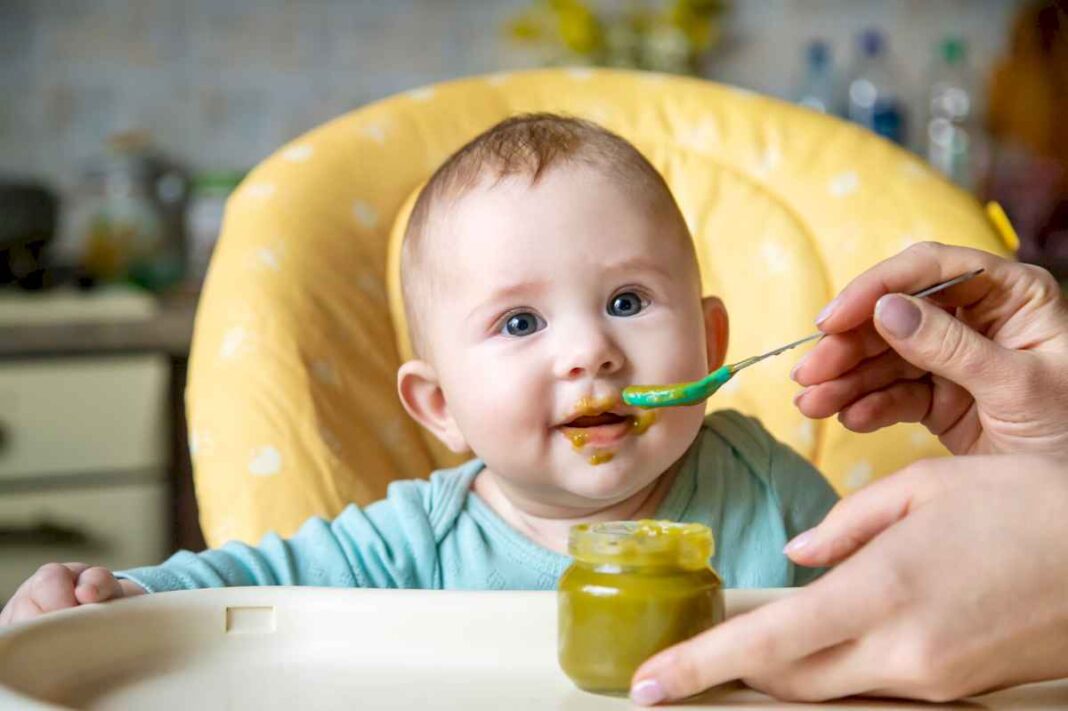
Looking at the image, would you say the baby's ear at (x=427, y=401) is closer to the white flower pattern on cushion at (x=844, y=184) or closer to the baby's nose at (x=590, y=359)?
the baby's nose at (x=590, y=359)

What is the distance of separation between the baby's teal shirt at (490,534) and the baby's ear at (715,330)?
6 cm

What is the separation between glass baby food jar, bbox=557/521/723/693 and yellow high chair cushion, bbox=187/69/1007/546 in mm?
597

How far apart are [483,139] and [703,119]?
0.52 m

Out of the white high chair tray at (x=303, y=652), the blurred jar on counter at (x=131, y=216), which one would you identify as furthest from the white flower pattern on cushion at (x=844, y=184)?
the blurred jar on counter at (x=131, y=216)

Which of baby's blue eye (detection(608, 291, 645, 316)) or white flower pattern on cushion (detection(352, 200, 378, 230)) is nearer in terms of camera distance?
baby's blue eye (detection(608, 291, 645, 316))

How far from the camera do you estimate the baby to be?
99cm

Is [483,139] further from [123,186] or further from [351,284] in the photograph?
[123,186]

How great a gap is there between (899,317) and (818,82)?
2.47 meters

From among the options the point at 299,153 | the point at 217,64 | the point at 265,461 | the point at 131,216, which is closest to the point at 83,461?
the point at 131,216

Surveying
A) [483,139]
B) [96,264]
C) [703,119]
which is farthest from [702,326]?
[96,264]

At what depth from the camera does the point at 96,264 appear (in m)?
2.87

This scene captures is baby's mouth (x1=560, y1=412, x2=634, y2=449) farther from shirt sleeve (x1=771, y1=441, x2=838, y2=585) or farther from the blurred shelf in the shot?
the blurred shelf

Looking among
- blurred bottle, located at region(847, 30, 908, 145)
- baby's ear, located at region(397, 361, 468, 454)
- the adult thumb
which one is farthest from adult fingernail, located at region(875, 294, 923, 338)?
blurred bottle, located at region(847, 30, 908, 145)

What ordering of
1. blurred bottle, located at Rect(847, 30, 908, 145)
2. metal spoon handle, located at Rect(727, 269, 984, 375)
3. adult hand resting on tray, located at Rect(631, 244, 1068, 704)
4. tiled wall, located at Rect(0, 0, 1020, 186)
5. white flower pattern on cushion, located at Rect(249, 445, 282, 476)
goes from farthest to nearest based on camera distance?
blurred bottle, located at Rect(847, 30, 908, 145) < tiled wall, located at Rect(0, 0, 1020, 186) < white flower pattern on cushion, located at Rect(249, 445, 282, 476) < metal spoon handle, located at Rect(727, 269, 984, 375) < adult hand resting on tray, located at Rect(631, 244, 1068, 704)
